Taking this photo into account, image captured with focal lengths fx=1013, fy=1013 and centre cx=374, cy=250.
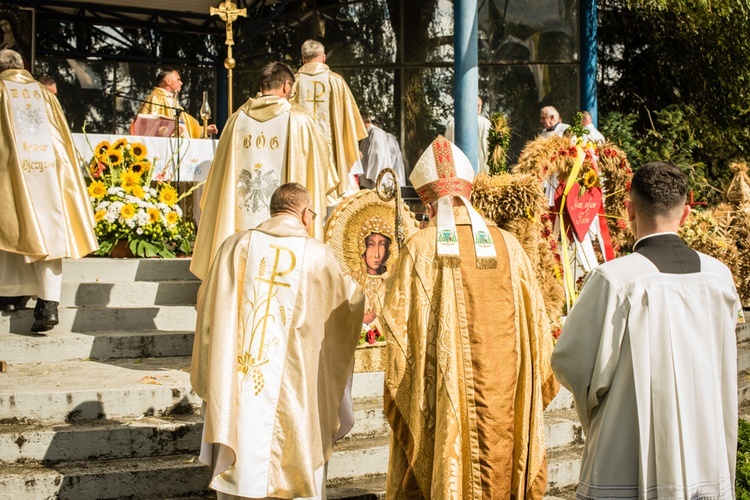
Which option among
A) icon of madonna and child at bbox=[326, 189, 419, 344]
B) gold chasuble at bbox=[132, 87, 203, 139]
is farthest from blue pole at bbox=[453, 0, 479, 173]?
icon of madonna and child at bbox=[326, 189, 419, 344]

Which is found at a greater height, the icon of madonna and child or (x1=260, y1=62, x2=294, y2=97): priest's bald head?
(x1=260, y1=62, x2=294, y2=97): priest's bald head

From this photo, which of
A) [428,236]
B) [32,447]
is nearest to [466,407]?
[428,236]

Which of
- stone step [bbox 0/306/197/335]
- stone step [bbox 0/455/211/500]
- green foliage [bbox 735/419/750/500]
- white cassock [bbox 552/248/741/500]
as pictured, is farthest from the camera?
stone step [bbox 0/306/197/335]

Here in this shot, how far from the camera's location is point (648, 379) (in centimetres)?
370

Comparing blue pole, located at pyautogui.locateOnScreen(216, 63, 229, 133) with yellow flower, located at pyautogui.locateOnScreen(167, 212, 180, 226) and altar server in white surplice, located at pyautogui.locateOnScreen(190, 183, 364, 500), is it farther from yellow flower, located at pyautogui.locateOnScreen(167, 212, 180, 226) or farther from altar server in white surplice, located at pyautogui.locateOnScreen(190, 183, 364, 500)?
altar server in white surplice, located at pyautogui.locateOnScreen(190, 183, 364, 500)

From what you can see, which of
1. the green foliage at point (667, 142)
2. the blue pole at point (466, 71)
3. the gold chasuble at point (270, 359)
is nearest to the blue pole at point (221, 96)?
the blue pole at point (466, 71)

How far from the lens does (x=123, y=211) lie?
29.6 feet

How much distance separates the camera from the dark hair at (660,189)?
12.3ft

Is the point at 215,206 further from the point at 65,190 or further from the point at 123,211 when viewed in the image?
the point at 123,211

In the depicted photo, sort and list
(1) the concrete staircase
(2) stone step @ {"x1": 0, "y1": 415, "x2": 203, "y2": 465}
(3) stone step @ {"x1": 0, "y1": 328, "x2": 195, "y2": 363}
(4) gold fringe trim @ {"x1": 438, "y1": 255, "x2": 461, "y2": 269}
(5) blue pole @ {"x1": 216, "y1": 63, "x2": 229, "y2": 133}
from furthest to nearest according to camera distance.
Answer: (5) blue pole @ {"x1": 216, "y1": 63, "x2": 229, "y2": 133} → (3) stone step @ {"x1": 0, "y1": 328, "x2": 195, "y2": 363} → (2) stone step @ {"x1": 0, "y1": 415, "x2": 203, "y2": 465} → (1) the concrete staircase → (4) gold fringe trim @ {"x1": 438, "y1": 255, "x2": 461, "y2": 269}

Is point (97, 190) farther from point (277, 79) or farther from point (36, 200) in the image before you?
point (277, 79)

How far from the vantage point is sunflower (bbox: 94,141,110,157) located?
32.1 feet

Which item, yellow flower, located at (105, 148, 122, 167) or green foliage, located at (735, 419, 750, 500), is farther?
yellow flower, located at (105, 148, 122, 167)

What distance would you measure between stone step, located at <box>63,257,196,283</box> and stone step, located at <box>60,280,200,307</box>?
0.83 ft
